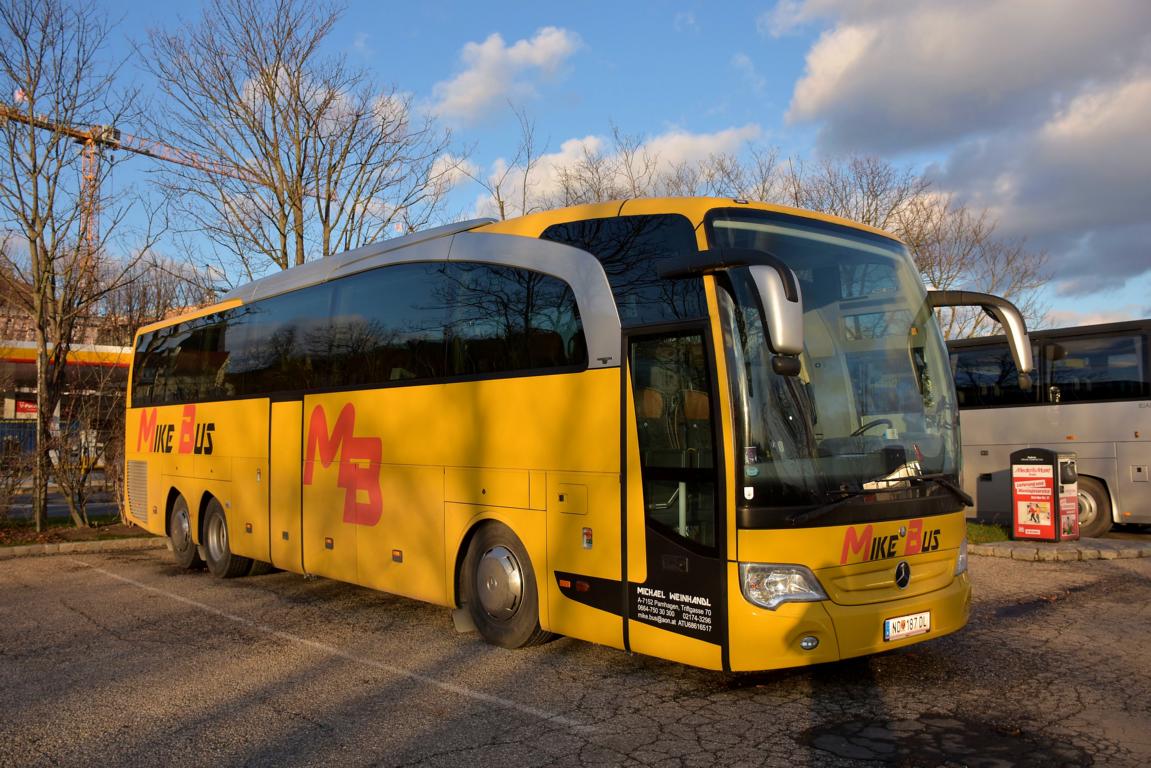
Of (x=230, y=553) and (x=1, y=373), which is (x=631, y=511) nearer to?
(x=230, y=553)

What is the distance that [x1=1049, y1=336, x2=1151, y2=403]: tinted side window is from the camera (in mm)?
15273

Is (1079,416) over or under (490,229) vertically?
under

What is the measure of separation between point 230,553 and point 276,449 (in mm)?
2041

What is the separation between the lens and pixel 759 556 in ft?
19.1

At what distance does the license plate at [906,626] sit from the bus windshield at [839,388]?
2.30ft

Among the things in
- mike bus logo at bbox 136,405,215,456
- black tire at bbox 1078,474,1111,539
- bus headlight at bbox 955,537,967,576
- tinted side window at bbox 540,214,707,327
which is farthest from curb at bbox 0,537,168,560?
black tire at bbox 1078,474,1111,539

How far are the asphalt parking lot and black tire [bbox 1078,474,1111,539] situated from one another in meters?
6.56

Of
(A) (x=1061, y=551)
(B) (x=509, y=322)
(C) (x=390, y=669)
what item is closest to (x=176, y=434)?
(C) (x=390, y=669)

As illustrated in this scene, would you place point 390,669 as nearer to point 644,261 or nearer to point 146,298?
point 644,261

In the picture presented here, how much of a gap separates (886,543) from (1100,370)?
1166 centimetres

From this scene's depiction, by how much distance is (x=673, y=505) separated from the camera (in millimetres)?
6207

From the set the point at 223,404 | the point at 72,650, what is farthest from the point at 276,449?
the point at 72,650

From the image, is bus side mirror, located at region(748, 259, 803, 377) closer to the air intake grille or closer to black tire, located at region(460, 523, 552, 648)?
black tire, located at region(460, 523, 552, 648)

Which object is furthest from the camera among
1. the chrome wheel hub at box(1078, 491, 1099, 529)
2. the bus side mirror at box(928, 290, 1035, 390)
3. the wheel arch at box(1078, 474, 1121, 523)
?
the chrome wheel hub at box(1078, 491, 1099, 529)
